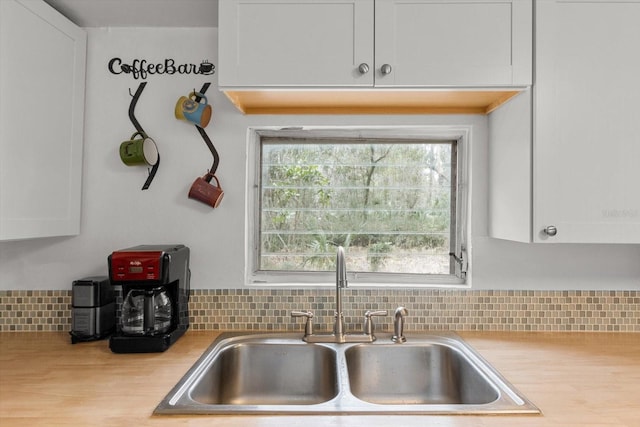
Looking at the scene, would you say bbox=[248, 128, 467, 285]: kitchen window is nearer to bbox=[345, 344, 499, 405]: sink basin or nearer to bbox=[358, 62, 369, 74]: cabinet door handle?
bbox=[345, 344, 499, 405]: sink basin

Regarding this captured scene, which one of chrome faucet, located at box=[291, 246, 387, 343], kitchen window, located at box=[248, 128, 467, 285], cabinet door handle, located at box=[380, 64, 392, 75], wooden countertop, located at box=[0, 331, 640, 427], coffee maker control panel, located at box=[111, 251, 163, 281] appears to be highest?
cabinet door handle, located at box=[380, 64, 392, 75]

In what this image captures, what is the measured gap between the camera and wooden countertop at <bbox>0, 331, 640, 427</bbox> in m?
1.02

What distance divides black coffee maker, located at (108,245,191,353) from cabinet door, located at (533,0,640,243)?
128 cm

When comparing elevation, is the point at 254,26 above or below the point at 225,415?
above

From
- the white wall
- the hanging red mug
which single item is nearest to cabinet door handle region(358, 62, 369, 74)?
the white wall

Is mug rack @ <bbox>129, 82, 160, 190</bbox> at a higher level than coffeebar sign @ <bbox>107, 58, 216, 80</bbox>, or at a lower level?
lower

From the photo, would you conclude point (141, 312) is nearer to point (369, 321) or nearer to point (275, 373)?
point (275, 373)

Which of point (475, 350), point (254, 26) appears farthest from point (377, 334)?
point (254, 26)

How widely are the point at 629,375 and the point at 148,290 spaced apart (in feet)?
5.04

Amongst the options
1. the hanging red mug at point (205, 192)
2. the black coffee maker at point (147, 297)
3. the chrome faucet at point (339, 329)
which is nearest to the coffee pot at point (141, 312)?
the black coffee maker at point (147, 297)

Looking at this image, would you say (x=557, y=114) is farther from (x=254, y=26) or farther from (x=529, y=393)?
(x=254, y=26)

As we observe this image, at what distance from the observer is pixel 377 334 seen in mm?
1689

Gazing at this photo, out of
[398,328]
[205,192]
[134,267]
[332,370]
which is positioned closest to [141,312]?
[134,267]

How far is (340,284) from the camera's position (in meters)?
1.59
